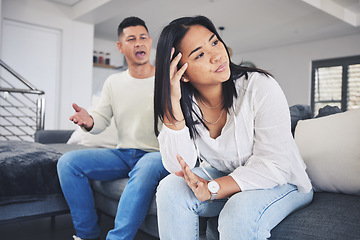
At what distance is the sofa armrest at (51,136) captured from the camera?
2.98 metres

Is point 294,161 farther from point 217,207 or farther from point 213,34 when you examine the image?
point 213,34

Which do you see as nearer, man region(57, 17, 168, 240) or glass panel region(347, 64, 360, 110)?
man region(57, 17, 168, 240)

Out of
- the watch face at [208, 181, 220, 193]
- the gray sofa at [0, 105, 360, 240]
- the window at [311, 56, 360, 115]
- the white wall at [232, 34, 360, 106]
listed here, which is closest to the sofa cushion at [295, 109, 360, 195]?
the gray sofa at [0, 105, 360, 240]

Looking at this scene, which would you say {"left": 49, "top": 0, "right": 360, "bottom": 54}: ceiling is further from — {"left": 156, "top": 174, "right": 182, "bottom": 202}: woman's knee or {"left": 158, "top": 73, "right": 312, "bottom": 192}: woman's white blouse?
{"left": 156, "top": 174, "right": 182, "bottom": 202}: woman's knee

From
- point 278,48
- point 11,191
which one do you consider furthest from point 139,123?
point 278,48

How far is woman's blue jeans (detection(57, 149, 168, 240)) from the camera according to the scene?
Answer: 4.50 ft

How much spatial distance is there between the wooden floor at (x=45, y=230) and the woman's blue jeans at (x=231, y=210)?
2.60 ft

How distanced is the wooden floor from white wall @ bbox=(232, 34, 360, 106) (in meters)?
6.59

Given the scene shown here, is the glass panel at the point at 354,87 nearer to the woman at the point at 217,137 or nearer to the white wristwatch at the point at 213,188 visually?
the woman at the point at 217,137

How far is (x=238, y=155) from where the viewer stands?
1.17m

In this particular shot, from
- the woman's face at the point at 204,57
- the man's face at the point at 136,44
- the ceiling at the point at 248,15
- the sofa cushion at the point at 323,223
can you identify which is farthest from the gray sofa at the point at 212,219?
the ceiling at the point at 248,15

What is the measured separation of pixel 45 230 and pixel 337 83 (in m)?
6.96

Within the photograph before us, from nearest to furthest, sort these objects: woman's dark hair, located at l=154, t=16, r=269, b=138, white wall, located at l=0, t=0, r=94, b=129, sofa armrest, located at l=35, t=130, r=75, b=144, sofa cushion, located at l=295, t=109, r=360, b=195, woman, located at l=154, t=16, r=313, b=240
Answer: woman, located at l=154, t=16, r=313, b=240, woman's dark hair, located at l=154, t=16, r=269, b=138, sofa cushion, located at l=295, t=109, r=360, b=195, sofa armrest, located at l=35, t=130, r=75, b=144, white wall, located at l=0, t=0, r=94, b=129

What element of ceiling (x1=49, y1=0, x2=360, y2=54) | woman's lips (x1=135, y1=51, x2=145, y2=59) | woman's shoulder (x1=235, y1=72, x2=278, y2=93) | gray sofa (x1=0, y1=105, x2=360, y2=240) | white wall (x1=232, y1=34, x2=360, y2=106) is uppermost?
ceiling (x1=49, y1=0, x2=360, y2=54)
